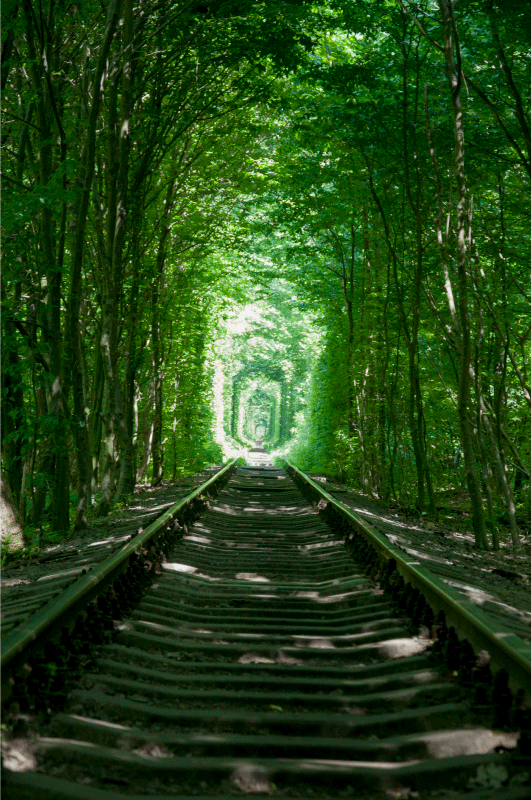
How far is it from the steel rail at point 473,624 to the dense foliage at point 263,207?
126 inches

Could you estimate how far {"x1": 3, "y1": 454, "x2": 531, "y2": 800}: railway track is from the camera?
7.66ft

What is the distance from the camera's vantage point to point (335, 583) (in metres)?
5.33

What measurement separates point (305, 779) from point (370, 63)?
887 centimetres

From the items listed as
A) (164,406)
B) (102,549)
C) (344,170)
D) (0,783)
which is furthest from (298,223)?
(0,783)

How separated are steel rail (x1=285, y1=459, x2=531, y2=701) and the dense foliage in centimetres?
319

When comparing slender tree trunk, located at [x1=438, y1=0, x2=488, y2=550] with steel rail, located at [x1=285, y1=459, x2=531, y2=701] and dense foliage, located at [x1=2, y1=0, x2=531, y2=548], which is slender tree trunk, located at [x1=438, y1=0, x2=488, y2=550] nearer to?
dense foliage, located at [x1=2, y1=0, x2=531, y2=548]

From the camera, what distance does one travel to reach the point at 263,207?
49.6 ft

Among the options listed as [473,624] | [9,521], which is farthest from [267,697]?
[9,521]

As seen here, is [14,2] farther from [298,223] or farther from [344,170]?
[298,223]

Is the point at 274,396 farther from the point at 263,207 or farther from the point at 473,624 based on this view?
the point at 473,624

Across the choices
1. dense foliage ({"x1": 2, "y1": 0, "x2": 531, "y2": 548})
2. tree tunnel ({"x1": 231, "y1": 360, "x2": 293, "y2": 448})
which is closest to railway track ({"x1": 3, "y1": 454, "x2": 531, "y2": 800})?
dense foliage ({"x1": 2, "y1": 0, "x2": 531, "y2": 548})

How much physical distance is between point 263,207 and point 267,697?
13.3 metres

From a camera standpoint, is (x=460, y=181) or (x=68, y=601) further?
(x=460, y=181)

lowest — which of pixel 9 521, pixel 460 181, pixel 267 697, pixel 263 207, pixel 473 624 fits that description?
pixel 267 697
